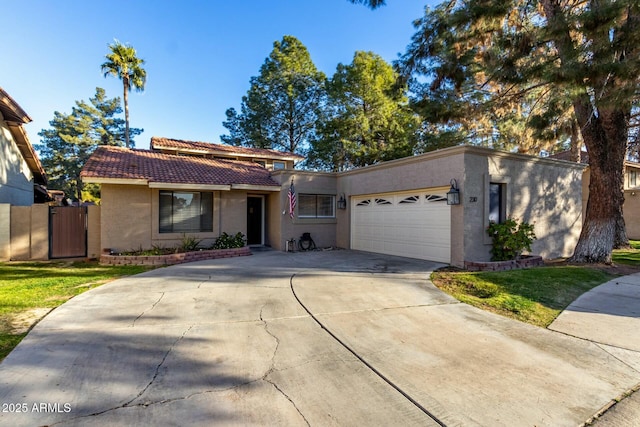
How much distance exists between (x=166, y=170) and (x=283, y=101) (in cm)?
1737

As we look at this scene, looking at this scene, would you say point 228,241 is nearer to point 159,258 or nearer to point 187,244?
point 187,244

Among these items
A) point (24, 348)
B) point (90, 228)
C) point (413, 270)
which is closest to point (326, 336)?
point (24, 348)

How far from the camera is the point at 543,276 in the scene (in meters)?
7.31

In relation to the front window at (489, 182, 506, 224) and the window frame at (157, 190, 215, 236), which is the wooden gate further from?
the front window at (489, 182, 506, 224)

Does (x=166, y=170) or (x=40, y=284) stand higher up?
(x=166, y=170)

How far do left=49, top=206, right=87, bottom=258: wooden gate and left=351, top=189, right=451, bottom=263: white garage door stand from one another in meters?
9.75

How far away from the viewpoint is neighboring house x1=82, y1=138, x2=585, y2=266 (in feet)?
30.4

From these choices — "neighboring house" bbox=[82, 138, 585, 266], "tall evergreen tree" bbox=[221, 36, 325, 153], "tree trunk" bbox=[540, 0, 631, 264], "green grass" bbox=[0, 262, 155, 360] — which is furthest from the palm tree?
"tree trunk" bbox=[540, 0, 631, 264]

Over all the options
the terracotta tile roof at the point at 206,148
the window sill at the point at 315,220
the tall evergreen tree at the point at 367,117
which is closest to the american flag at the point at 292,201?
the window sill at the point at 315,220

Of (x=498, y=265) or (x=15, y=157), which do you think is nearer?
(x=498, y=265)

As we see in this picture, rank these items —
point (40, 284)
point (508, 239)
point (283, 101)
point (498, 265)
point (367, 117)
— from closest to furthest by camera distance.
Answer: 1. point (40, 284)
2. point (498, 265)
3. point (508, 239)
4. point (367, 117)
5. point (283, 101)

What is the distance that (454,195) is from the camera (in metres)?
8.86

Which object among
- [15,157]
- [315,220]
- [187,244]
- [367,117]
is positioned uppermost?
[367,117]

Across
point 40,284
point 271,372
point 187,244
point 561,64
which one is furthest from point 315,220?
point 271,372
